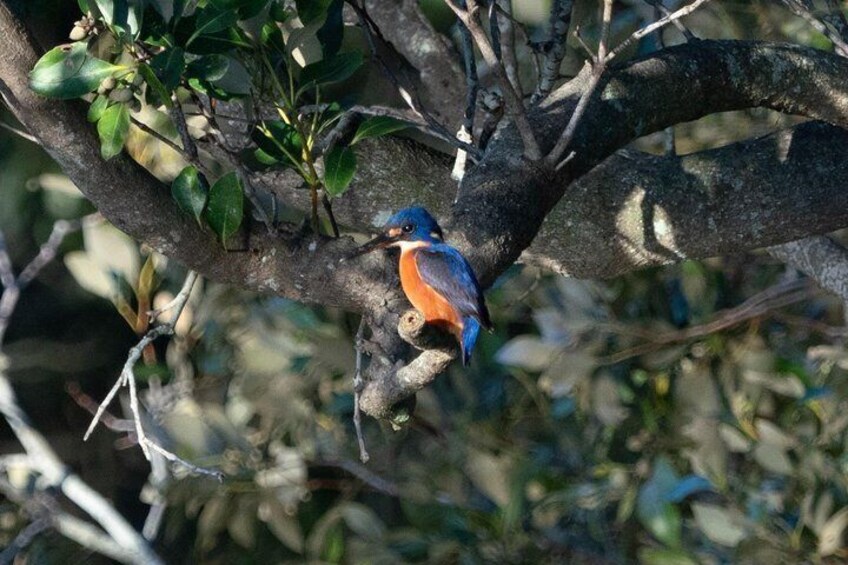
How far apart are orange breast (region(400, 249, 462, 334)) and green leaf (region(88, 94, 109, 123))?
562 millimetres

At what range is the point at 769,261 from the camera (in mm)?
4430

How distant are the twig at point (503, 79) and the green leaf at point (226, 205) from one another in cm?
48

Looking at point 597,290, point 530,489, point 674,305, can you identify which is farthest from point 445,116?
point 530,489

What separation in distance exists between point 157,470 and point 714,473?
171cm

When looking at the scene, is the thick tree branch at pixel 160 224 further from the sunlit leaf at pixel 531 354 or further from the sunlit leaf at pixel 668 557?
the sunlit leaf at pixel 668 557

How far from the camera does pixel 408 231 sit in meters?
2.44

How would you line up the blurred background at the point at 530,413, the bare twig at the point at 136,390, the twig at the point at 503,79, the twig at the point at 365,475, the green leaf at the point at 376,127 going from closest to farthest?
the twig at the point at 503,79
the bare twig at the point at 136,390
the green leaf at the point at 376,127
the blurred background at the point at 530,413
the twig at the point at 365,475

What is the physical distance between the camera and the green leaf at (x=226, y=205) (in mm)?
2182

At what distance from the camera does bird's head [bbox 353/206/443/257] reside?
2375 millimetres

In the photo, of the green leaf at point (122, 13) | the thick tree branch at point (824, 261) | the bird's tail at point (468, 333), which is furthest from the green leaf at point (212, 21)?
the thick tree branch at point (824, 261)

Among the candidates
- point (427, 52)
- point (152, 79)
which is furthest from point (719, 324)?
point (152, 79)

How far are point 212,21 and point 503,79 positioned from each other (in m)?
0.52

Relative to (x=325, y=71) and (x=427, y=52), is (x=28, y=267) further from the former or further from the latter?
(x=325, y=71)

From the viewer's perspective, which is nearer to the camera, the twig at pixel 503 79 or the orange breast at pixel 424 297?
the twig at pixel 503 79
